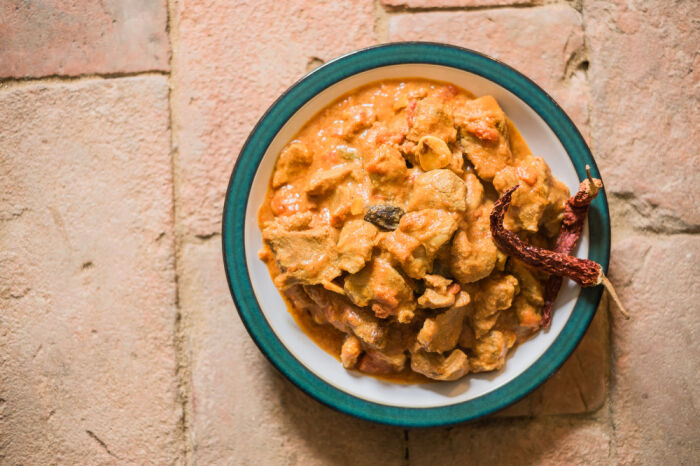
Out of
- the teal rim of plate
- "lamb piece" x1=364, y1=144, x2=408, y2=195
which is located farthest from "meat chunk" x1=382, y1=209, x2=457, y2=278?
the teal rim of plate

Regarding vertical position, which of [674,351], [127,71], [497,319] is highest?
[127,71]

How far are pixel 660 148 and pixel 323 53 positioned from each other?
131 centimetres

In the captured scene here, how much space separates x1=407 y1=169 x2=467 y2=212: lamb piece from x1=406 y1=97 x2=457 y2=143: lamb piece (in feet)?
0.42

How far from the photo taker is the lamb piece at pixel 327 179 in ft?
5.92

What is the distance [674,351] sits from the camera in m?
2.20

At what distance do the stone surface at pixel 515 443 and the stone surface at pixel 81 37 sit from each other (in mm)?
1745

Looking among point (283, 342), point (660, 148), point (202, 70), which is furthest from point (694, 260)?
point (202, 70)

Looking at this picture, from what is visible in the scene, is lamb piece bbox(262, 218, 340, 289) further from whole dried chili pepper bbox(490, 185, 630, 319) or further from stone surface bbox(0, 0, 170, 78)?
stone surface bbox(0, 0, 170, 78)

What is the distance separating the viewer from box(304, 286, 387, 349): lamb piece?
1785 millimetres

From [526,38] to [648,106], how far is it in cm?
52

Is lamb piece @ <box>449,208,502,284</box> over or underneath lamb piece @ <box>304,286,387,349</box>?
over

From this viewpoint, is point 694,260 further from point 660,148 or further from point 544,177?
Answer: point 544,177

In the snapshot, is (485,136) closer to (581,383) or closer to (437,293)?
(437,293)

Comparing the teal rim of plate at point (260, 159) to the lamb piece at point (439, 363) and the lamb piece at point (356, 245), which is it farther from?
the lamb piece at point (356, 245)
